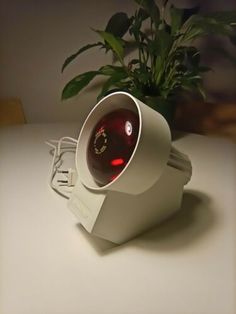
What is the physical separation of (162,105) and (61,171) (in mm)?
270

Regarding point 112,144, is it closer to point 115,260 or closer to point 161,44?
point 115,260

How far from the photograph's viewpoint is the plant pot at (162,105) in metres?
0.91

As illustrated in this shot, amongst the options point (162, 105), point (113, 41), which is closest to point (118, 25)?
point (113, 41)

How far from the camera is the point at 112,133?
22.7 inches

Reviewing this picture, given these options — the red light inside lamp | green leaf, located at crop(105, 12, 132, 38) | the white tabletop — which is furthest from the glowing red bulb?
green leaf, located at crop(105, 12, 132, 38)

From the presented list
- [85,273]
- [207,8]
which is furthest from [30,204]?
[207,8]

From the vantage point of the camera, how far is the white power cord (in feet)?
2.40

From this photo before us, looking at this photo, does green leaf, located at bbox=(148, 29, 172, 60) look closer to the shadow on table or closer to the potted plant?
the potted plant

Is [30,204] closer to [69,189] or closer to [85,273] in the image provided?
[69,189]

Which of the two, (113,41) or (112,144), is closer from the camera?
(112,144)

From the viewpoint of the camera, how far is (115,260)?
1.84 feet

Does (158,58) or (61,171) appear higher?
(158,58)

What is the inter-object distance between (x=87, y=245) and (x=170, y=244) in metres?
0.11

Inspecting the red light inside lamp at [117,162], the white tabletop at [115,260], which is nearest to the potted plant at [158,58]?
the white tabletop at [115,260]
